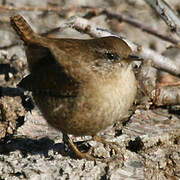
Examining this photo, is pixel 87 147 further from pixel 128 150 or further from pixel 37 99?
pixel 37 99

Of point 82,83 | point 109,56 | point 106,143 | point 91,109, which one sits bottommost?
point 106,143

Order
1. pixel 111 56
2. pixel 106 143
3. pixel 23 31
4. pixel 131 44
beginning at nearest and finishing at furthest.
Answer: pixel 111 56
pixel 106 143
pixel 23 31
pixel 131 44

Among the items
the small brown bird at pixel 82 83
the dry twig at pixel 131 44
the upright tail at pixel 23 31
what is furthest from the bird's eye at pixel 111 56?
the dry twig at pixel 131 44

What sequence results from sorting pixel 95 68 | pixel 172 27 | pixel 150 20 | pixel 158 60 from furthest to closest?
pixel 150 20 → pixel 158 60 → pixel 172 27 → pixel 95 68

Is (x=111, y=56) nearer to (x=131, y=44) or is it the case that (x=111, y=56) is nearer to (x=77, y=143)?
(x=77, y=143)

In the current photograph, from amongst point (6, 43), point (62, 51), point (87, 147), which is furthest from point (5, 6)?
point (87, 147)

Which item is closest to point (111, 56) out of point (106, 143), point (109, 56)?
point (109, 56)

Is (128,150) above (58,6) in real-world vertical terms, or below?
below

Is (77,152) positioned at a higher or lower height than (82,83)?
lower
